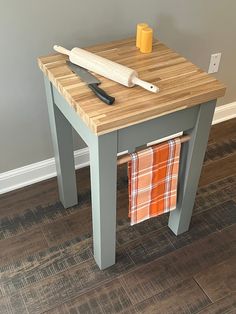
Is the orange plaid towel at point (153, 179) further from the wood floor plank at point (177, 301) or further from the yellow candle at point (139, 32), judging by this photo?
the yellow candle at point (139, 32)

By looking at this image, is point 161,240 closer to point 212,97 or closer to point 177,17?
point 212,97

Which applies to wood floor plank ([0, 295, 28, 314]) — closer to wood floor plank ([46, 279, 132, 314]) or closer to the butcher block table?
wood floor plank ([46, 279, 132, 314])

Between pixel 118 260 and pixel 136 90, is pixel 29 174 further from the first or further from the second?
pixel 136 90

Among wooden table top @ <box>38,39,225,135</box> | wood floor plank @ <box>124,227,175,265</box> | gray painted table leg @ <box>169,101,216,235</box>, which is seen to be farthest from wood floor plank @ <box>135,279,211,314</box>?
wooden table top @ <box>38,39,225,135</box>

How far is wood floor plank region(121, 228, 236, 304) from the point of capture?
1426mm

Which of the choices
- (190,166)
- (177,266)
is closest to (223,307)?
(177,266)

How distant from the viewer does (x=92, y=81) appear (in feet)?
3.83

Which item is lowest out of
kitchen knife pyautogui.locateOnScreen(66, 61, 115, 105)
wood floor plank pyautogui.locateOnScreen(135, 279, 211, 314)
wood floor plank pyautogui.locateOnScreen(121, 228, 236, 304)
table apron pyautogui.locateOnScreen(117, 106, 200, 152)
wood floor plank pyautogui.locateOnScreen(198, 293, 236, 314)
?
wood floor plank pyautogui.locateOnScreen(198, 293, 236, 314)

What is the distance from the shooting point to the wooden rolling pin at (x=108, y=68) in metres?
1.14

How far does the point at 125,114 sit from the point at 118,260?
29.2 inches

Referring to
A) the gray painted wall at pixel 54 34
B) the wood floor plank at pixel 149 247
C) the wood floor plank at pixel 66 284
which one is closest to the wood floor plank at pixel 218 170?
the wood floor plank at pixel 149 247

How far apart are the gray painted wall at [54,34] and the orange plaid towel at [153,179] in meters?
0.63

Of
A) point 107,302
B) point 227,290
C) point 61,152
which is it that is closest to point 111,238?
point 107,302

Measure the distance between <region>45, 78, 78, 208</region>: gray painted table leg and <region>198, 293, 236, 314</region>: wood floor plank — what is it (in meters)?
0.76
